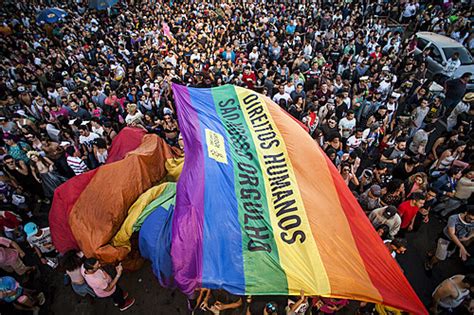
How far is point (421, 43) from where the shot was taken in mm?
11484

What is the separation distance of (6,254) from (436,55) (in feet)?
46.8

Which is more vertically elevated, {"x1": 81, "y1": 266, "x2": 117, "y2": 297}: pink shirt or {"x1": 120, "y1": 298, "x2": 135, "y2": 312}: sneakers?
{"x1": 81, "y1": 266, "x2": 117, "y2": 297}: pink shirt

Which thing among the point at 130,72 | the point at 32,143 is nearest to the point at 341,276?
the point at 32,143

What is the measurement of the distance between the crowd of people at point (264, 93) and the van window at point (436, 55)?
507 mm

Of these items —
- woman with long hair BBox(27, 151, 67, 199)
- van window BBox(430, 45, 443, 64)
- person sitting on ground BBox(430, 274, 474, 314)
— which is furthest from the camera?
van window BBox(430, 45, 443, 64)

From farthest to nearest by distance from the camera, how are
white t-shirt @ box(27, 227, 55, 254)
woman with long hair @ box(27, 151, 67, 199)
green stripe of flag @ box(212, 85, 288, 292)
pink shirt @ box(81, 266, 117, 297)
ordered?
woman with long hair @ box(27, 151, 67, 199) → white t-shirt @ box(27, 227, 55, 254) → pink shirt @ box(81, 266, 117, 297) → green stripe of flag @ box(212, 85, 288, 292)

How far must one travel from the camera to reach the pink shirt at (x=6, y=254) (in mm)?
4379

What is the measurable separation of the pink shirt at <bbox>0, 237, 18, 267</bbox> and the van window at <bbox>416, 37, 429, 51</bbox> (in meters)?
14.6

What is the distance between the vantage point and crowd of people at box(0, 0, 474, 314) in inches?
180

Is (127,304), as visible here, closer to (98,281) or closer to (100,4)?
(98,281)

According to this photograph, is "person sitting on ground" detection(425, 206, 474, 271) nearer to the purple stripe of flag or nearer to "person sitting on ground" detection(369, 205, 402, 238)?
"person sitting on ground" detection(369, 205, 402, 238)

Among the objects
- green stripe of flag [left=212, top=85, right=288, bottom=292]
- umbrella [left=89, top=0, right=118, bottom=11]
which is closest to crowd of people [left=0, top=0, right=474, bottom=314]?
green stripe of flag [left=212, top=85, right=288, bottom=292]

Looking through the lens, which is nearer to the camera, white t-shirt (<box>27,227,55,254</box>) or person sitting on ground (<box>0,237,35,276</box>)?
person sitting on ground (<box>0,237,35,276</box>)

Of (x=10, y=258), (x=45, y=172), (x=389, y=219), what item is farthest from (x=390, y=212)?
(x=45, y=172)
